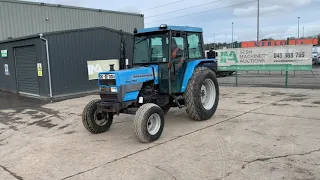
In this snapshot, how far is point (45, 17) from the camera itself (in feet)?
74.4

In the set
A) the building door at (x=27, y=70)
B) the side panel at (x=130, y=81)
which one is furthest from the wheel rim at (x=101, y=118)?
the building door at (x=27, y=70)

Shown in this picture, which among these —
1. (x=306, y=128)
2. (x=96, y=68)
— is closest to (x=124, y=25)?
(x=96, y=68)

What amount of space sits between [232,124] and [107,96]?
312 centimetres

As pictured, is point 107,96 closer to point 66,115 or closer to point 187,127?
point 187,127

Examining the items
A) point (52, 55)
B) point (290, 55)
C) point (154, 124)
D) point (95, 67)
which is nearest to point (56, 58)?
point (52, 55)

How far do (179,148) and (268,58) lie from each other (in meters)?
10.1

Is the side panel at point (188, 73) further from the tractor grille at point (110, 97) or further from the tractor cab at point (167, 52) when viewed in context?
the tractor grille at point (110, 97)

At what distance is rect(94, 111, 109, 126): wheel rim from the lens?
6874 mm

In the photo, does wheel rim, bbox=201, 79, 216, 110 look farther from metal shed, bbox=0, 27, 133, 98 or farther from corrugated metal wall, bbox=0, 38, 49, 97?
corrugated metal wall, bbox=0, 38, 49, 97

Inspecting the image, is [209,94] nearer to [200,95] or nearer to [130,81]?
[200,95]

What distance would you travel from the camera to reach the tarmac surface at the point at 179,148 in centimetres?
450

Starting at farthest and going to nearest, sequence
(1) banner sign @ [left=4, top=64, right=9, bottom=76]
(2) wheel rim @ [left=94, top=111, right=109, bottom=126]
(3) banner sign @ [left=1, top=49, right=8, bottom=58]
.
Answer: (1) banner sign @ [left=4, top=64, right=9, bottom=76]
(3) banner sign @ [left=1, top=49, right=8, bottom=58]
(2) wheel rim @ [left=94, top=111, right=109, bottom=126]

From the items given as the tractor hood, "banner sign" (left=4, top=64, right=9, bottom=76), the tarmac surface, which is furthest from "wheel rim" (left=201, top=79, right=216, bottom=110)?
"banner sign" (left=4, top=64, right=9, bottom=76)

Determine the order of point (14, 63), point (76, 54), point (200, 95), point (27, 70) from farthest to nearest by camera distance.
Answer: point (14, 63) < point (27, 70) < point (76, 54) < point (200, 95)
